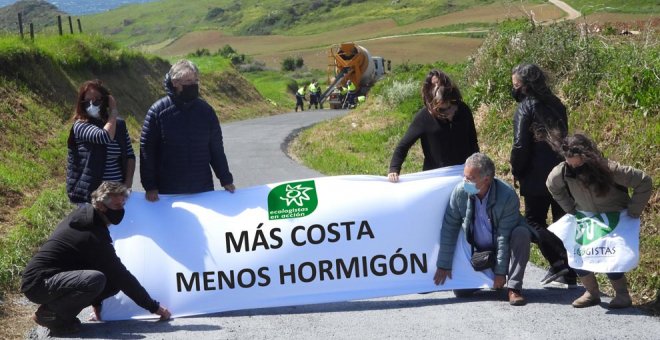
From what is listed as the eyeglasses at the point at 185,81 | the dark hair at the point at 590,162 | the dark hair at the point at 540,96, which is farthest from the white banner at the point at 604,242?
the eyeglasses at the point at 185,81

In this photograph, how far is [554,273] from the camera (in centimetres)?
781

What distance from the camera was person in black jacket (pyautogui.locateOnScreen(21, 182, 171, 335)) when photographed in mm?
6840

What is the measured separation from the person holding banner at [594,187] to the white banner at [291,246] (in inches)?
35.3

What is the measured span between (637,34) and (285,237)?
928cm

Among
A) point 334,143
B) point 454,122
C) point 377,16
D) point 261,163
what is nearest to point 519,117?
point 454,122

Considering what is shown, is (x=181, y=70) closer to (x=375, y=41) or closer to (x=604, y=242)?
(x=604, y=242)

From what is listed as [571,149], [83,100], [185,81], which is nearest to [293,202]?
[185,81]

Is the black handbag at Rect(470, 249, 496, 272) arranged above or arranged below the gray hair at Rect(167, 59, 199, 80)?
below

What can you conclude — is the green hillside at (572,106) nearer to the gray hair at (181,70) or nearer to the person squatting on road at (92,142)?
the gray hair at (181,70)

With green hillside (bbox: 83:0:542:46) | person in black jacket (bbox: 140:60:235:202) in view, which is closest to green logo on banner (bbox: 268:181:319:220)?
person in black jacket (bbox: 140:60:235:202)

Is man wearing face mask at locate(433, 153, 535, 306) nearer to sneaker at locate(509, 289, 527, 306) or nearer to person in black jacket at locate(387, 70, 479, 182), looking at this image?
sneaker at locate(509, 289, 527, 306)

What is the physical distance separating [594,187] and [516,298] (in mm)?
1053

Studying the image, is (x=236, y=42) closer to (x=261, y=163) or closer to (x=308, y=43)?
(x=308, y=43)

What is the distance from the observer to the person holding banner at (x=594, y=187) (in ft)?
22.4
